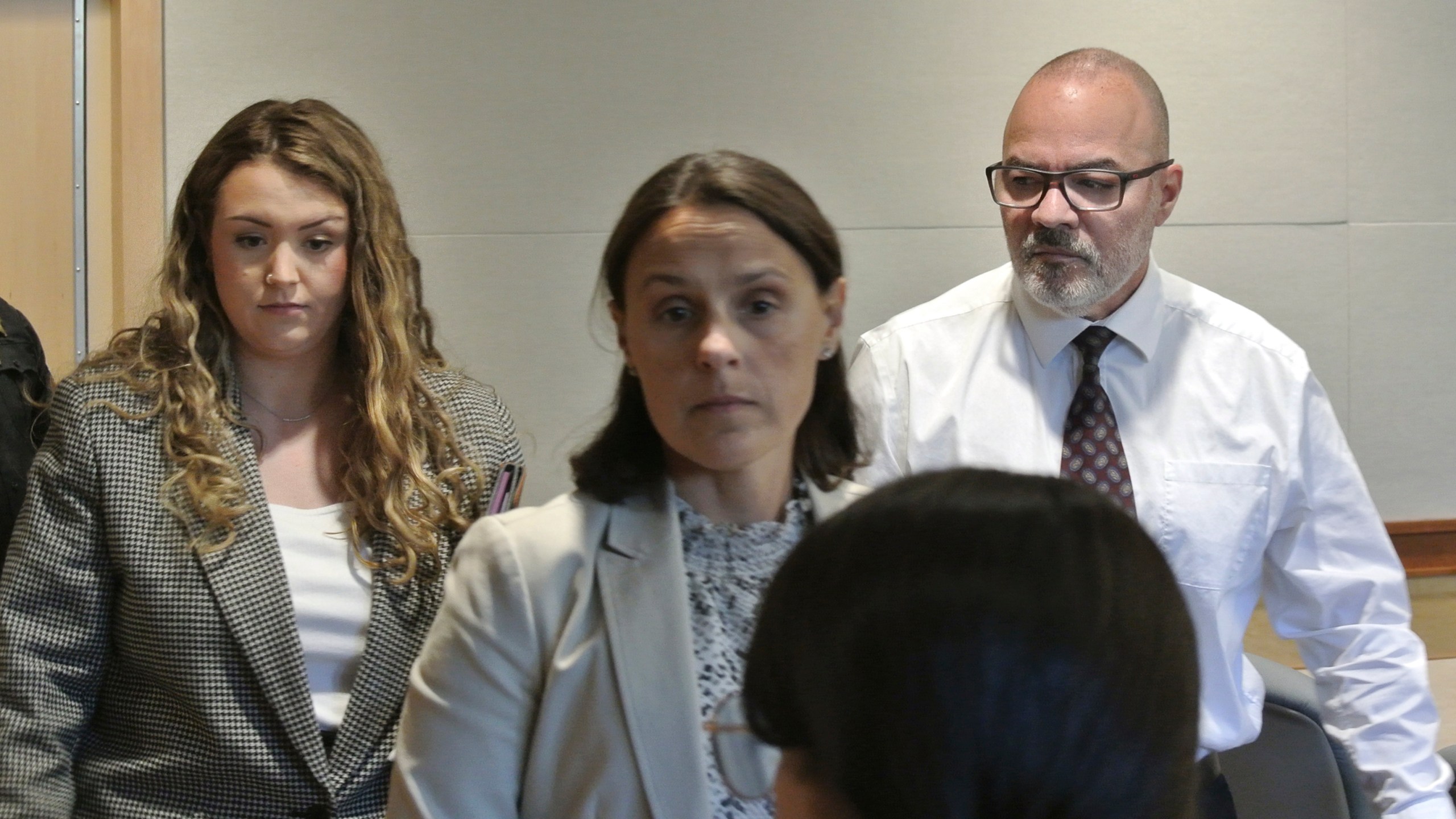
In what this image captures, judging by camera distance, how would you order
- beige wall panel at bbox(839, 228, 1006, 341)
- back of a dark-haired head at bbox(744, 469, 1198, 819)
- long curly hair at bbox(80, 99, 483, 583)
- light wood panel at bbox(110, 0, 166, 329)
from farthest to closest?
beige wall panel at bbox(839, 228, 1006, 341), light wood panel at bbox(110, 0, 166, 329), long curly hair at bbox(80, 99, 483, 583), back of a dark-haired head at bbox(744, 469, 1198, 819)

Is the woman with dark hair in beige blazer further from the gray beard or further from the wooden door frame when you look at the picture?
the wooden door frame

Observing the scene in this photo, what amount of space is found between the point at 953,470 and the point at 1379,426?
3.29 metres

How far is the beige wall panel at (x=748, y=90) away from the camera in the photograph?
10.2ft

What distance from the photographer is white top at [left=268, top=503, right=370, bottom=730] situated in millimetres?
1814

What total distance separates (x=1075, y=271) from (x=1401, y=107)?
1.97m

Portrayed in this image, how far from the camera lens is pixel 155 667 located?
178 centimetres

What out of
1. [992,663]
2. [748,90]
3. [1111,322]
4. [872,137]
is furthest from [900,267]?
[992,663]

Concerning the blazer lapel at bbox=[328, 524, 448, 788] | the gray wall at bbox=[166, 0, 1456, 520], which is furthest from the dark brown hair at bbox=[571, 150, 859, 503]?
the gray wall at bbox=[166, 0, 1456, 520]

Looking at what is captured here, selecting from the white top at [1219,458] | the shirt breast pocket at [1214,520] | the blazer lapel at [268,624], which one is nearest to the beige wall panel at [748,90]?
the white top at [1219,458]

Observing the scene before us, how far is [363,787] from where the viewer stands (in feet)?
5.86

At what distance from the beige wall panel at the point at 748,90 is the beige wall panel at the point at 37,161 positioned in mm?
305

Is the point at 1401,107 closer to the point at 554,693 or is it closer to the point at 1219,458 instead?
the point at 1219,458

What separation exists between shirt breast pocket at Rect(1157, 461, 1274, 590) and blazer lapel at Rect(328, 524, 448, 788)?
3.84 feet

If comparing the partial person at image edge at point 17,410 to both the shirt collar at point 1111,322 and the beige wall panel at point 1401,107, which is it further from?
the beige wall panel at point 1401,107
